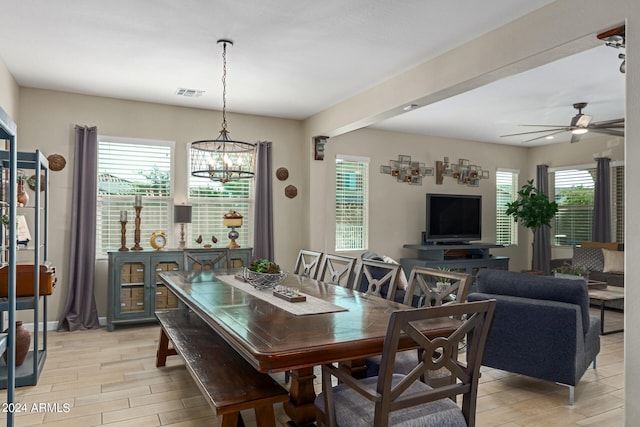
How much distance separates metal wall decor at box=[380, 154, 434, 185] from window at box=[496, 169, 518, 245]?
1.74 m

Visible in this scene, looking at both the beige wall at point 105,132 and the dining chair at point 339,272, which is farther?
Result: the beige wall at point 105,132

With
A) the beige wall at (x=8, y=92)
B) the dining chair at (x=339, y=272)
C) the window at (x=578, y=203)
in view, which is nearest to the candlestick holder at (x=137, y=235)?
the beige wall at (x=8, y=92)

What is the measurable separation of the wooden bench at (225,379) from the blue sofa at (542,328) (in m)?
Answer: 1.90

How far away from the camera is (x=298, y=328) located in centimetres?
214

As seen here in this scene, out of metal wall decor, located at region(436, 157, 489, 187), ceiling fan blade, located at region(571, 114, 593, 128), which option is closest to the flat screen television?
metal wall decor, located at region(436, 157, 489, 187)

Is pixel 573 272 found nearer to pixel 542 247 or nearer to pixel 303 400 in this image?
pixel 542 247

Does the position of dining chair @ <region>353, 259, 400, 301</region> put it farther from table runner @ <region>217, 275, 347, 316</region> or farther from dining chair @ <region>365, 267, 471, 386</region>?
table runner @ <region>217, 275, 347, 316</region>

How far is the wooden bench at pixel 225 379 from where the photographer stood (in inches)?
85.0

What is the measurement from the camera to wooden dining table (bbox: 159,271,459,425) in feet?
5.99

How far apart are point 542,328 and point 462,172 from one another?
5.05 metres

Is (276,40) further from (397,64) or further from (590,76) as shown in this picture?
(590,76)

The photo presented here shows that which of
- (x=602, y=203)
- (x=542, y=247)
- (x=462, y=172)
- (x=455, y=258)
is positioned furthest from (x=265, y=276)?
(x=542, y=247)

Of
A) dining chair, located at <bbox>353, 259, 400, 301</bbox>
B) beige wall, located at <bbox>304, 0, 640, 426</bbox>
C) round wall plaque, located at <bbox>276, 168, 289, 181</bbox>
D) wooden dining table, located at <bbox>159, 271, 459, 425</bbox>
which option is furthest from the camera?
round wall plaque, located at <bbox>276, 168, 289, 181</bbox>

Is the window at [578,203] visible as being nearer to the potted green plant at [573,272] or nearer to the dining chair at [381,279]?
the potted green plant at [573,272]
